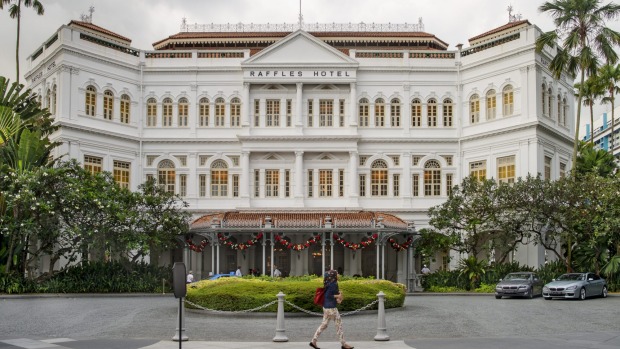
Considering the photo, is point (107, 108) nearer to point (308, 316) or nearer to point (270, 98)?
point (270, 98)

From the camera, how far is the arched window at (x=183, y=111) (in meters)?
53.7

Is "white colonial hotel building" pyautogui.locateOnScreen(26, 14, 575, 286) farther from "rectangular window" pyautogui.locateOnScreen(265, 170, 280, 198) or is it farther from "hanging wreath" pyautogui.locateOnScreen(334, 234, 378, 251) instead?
"hanging wreath" pyautogui.locateOnScreen(334, 234, 378, 251)

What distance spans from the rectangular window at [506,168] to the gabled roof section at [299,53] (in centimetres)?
1079

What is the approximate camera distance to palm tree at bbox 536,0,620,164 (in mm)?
44469

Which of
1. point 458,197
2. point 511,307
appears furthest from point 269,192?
point 511,307

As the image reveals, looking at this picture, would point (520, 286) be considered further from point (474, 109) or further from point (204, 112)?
point (204, 112)

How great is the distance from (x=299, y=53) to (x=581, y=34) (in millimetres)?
16812

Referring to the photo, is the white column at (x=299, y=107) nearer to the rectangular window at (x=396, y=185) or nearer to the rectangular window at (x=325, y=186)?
the rectangular window at (x=325, y=186)

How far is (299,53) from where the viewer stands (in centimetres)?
5209

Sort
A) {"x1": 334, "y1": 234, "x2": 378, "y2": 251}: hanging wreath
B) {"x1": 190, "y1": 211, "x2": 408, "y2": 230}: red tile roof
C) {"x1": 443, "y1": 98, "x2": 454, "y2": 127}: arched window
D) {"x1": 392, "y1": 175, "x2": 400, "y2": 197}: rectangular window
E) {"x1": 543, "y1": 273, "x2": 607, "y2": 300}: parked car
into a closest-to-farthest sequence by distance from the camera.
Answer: {"x1": 543, "y1": 273, "x2": 607, "y2": 300}: parked car, {"x1": 334, "y1": 234, "x2": 378, "y2": 251}: hanging wreath, {"x1": 190, "y1": 211, "x2": 408, "y2": 230}: red tile roof, {"x1": 392, "y1": 175, "x2": 400, "y2": 197}: rectangular window, {"x1": 443, "y1": 98, "x2": 454, "y2": 127}: arched window

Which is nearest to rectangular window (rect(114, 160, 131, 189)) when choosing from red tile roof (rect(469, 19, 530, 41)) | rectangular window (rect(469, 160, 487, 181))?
→ rectangular window (rect(469, 160, 487, 181))

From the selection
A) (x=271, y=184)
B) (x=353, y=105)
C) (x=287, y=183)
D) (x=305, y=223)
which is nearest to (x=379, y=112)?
(x=353, y=105)

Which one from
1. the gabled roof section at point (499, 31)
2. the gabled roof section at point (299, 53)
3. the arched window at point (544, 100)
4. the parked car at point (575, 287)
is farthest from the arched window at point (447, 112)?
the parked car at point (575, 287)

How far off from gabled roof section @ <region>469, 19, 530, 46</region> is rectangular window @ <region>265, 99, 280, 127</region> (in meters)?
13.1
